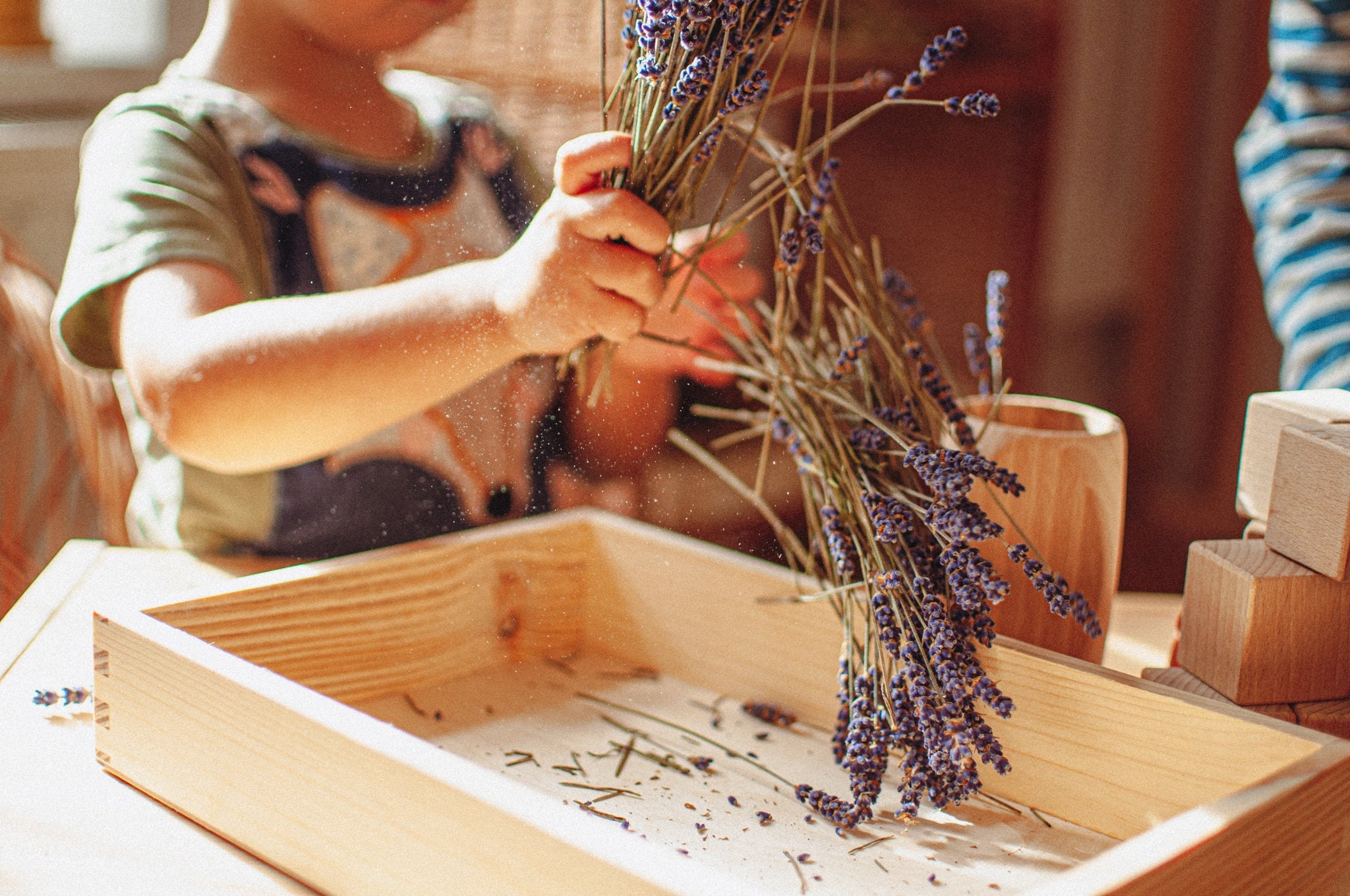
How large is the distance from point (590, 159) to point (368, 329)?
152 millimetres

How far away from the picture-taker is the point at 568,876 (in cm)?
38

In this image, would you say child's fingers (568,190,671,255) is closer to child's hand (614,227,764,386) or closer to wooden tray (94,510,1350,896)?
child's hand (614,227,764,386)

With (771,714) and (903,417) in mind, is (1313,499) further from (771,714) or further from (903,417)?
(771,714)

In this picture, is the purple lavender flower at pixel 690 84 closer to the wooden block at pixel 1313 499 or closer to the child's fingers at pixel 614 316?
the child's fingers at pixel 614 316

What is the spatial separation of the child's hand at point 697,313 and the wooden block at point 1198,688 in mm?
278

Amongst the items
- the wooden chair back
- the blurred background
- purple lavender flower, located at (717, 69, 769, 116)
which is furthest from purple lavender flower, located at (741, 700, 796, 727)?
the blurred background

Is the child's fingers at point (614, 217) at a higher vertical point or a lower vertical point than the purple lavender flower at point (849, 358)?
higher

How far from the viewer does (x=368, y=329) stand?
1.90 ft

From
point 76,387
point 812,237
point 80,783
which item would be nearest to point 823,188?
point 812,237

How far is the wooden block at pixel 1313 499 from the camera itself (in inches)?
19.3

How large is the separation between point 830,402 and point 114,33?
1396 mm

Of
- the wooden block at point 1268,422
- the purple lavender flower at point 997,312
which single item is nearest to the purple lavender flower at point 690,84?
the purple lavender flower at point 997,312

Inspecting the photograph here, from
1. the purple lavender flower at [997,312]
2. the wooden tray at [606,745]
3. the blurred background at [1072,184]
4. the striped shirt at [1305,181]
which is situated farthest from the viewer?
the blurred background at [1072,184]

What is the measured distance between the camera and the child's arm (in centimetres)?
52
